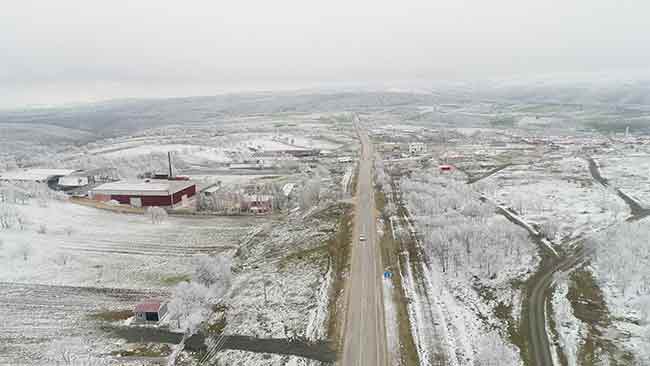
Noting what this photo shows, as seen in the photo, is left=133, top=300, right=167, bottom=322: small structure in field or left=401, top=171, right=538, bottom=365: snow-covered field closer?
left=401, top=171, right=538, bottom=365: snow-covered field

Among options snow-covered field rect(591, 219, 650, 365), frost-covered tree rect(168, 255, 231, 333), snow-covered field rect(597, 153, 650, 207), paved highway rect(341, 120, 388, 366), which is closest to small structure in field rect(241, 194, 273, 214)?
paved highway rect(341, 120, 388, 366)

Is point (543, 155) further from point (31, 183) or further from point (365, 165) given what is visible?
point (31, 183)

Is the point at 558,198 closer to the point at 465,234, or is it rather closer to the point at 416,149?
the point at 465,234

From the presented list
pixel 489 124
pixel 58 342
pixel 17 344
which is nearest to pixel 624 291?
pixel 58 342

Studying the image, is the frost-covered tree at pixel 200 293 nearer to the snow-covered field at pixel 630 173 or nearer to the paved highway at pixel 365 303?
the paved highway at pixel 365 303

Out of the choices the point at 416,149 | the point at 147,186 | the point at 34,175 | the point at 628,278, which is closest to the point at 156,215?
the point at 147,186

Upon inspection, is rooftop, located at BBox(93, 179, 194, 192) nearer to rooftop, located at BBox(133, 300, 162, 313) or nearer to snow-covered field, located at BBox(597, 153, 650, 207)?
rooftop, located at BBox(133, 300, 162, 313)

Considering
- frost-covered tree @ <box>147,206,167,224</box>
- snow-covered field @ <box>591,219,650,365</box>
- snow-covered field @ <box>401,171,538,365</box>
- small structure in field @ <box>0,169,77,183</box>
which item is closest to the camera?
snow-covered field @ <box>401,171,538,365</box>
